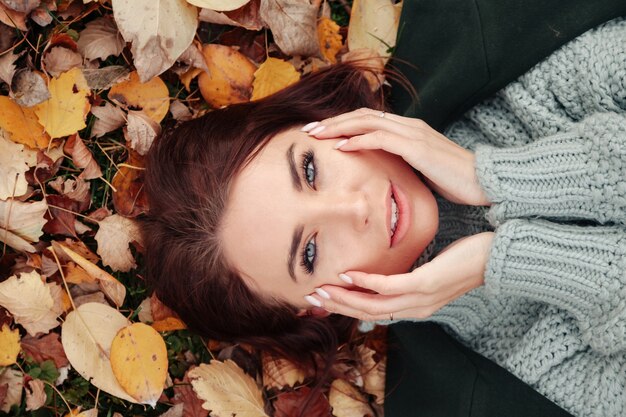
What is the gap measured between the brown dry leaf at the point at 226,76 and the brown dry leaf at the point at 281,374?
0.94 m

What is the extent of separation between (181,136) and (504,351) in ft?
4.13

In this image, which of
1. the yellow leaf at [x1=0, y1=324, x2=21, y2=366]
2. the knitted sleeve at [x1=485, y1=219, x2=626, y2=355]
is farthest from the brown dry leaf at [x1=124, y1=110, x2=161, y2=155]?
the knitted sleeve at [x1=485, y1=219, x2=626, y2=355]

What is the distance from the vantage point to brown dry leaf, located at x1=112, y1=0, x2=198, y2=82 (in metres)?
2.12

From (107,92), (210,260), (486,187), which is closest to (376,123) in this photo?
(486,187)

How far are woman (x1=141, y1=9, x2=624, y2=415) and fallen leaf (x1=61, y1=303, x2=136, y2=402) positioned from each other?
0.25m

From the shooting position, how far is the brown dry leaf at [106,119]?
2.37m

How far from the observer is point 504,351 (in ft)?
7.23

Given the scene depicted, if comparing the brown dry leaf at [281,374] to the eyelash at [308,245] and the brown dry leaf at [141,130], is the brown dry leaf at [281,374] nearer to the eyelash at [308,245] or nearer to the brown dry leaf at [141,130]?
the eyelash at [308,245]

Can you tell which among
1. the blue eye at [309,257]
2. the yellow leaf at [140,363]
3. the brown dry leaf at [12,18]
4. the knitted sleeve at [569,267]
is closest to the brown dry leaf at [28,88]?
the brown dry leaf at [12,18]

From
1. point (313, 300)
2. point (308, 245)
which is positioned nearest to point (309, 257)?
point (308, 245)

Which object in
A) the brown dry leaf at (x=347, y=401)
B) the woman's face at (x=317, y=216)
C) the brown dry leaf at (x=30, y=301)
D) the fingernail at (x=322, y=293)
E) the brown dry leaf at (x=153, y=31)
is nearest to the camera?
the woman's face at (x=317, y=216)

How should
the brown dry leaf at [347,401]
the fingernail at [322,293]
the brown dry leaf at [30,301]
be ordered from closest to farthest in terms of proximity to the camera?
the fingernail at [322,293] < the brown dry leaf at [30,301] < the brown dry leaf at [347,401]

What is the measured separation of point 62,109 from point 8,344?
80 centimetres

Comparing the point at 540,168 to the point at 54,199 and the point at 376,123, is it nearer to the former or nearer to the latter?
the point at 376,123
